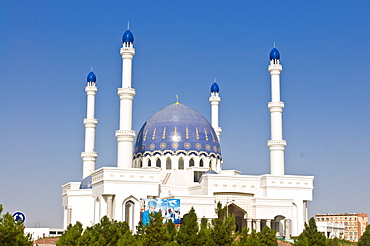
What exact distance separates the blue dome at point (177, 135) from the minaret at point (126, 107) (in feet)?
21.1

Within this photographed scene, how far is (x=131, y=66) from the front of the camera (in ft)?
162

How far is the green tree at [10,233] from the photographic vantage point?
25.5 m

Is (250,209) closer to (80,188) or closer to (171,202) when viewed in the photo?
(171,202)

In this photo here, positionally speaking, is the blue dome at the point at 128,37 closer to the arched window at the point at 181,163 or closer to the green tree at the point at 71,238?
the arched window at the point at 181,163

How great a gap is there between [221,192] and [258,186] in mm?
3585

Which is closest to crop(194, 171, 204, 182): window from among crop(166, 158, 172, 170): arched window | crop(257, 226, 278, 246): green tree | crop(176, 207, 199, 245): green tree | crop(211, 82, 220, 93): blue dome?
crop(166, 158, 172, 170): arched window

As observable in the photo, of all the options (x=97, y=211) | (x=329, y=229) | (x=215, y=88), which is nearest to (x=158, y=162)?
(x=97, y=211)

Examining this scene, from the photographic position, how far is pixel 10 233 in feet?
84.5

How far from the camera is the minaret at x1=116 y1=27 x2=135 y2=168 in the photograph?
46594 mm

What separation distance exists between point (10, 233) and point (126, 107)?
911 inches

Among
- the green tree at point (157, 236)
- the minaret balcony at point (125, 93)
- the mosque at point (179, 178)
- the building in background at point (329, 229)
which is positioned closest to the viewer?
the green tree at point (157, 236)

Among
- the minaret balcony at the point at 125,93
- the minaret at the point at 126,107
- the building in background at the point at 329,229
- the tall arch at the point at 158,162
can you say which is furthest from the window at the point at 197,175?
the building in background at the point at 329,229

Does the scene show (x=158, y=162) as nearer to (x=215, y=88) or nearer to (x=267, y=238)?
(x=215, y=88)

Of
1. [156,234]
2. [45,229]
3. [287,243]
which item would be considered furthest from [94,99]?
[156,234]
